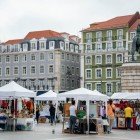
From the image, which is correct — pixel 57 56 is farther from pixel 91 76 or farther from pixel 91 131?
pixel 91 131

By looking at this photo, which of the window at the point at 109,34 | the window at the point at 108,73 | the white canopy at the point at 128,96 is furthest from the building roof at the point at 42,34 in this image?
the white canopy at the point at 128,96

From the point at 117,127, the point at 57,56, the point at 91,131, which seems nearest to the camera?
the point at 91,131

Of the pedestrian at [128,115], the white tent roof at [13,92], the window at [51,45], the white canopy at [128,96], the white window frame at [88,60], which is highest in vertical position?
the window at [51,45]

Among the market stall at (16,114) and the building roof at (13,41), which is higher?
the building roof at (13,41)

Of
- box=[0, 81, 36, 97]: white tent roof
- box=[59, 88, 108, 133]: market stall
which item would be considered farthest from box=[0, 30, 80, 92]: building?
box=[59, 88, 108, 133]: market stall

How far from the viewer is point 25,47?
301 ft

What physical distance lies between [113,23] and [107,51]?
17.1 feet

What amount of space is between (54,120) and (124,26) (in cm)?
5004

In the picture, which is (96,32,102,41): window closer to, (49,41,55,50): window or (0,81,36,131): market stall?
(49,41,55,50): window

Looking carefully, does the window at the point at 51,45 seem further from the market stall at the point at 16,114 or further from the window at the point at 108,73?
the market stall at the point at 16,114

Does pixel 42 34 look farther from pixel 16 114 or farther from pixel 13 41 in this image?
pixel 16 114

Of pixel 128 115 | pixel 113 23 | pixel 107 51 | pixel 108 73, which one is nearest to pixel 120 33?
pixel 113 23

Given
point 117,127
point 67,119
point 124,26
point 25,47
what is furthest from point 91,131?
point 25,47

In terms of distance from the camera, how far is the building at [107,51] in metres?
80.4
